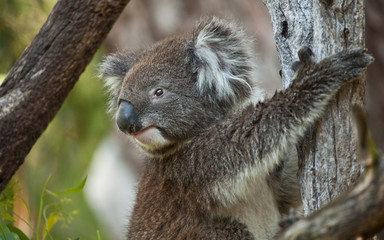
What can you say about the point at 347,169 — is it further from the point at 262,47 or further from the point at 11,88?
the point at 262,47

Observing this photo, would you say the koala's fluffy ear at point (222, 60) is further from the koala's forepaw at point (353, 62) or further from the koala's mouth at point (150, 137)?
the koala's forepaw at point (353, 62)

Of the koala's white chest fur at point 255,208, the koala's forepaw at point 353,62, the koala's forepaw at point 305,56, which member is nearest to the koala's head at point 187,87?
the koala's white chest fur at point 255,208

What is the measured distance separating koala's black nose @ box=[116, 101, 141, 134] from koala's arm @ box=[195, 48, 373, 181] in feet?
1.60

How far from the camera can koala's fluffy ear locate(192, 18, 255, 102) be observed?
12.2 ft

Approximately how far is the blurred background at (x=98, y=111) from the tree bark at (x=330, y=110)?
209 centimetres

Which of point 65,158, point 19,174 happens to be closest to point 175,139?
point 19,174

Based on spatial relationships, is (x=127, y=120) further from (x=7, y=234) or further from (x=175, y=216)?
(x=7, y=234)

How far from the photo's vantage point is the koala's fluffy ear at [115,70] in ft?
13.9

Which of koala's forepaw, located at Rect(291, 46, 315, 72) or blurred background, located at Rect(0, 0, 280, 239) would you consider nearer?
koala's forepaw, located at Rect(291, 46, 315, 72)

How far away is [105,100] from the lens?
8453 millimetres

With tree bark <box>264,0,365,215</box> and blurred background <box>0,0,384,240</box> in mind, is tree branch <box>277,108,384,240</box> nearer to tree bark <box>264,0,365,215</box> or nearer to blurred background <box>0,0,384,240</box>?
tree bark <box>264,0,365,215</box>

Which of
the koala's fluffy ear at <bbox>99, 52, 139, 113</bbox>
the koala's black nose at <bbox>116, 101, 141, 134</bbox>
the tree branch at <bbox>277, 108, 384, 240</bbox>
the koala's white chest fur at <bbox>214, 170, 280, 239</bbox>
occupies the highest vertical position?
the koala's fluffy ear at <bbox>99, 52, 139, 113</bbox>

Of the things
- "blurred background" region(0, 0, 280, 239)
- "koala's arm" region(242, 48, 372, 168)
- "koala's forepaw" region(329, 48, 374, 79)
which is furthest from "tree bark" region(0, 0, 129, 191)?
"koala's forepaw" region(329, 48, 374, 79)

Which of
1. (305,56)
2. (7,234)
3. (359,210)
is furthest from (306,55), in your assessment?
(7,234)
